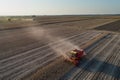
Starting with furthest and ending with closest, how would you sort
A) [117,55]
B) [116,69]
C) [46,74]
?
[117,55] < [116,69] < [46,74]

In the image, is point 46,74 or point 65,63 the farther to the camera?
point 65,63

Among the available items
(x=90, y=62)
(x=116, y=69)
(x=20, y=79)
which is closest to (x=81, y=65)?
(x=90, y=62)

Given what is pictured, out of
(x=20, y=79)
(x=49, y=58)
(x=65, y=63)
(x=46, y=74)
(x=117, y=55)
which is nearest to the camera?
(x=20, y=79)

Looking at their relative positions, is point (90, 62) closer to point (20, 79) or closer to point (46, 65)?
point (46, 65)

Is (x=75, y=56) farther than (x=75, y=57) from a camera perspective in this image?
Yes

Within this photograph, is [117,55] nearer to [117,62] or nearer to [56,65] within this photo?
[117,62]

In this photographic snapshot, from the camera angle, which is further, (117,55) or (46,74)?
(117,55)

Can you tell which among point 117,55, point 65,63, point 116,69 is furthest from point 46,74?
point 117,55

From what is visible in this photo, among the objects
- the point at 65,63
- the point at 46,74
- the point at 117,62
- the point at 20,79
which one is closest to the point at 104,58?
the point at 117,62

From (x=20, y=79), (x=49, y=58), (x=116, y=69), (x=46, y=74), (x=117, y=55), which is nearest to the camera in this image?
(x=20, y=79)
